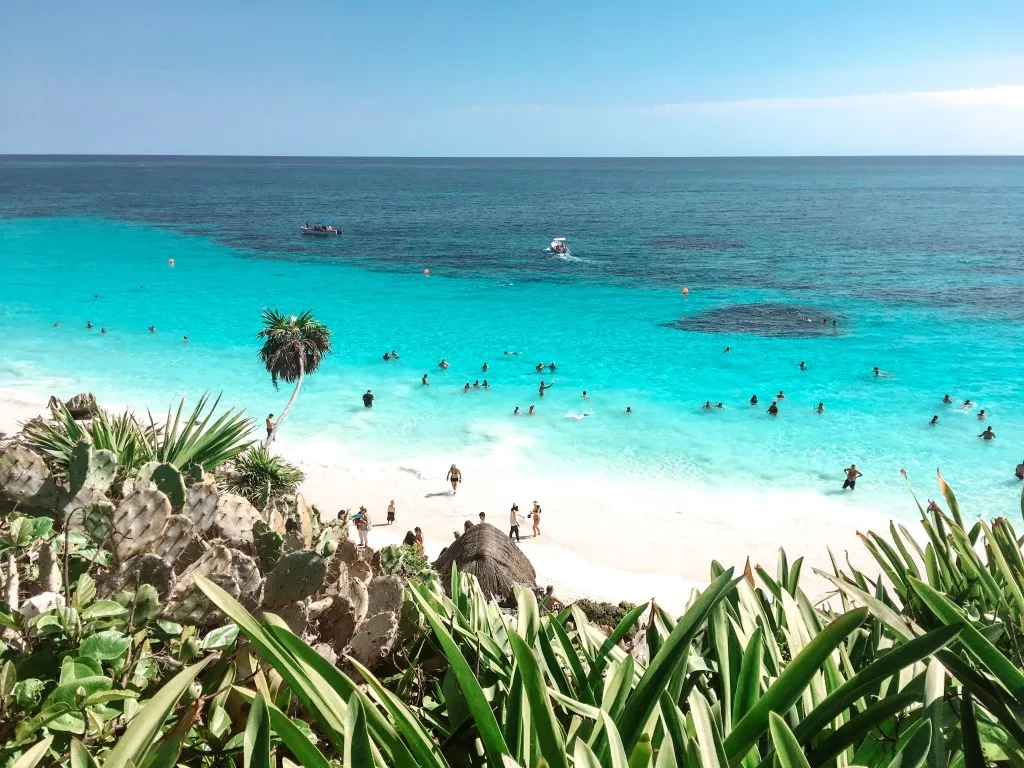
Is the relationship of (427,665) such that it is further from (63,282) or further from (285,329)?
(63,282)

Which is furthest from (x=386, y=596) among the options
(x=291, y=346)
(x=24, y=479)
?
(x=291, y=346)

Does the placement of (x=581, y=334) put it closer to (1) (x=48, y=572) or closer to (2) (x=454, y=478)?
(2) (x=454, y=478)

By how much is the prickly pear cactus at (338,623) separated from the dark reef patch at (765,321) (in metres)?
38.7

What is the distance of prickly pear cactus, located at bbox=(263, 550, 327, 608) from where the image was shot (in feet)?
11.1

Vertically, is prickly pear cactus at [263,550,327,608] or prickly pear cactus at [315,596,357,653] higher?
prickly pear cactus at [263,550,327,608]

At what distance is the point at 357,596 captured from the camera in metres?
3.53

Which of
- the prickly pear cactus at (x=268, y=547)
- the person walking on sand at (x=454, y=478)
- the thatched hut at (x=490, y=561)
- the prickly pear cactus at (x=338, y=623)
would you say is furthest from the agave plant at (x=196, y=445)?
the person walking on sand at (x=454, y=478)

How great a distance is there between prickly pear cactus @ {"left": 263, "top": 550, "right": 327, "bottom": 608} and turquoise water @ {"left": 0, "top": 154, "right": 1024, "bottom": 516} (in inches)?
751

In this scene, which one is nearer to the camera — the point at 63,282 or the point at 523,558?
the point at 523,558

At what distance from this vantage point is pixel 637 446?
25312mm

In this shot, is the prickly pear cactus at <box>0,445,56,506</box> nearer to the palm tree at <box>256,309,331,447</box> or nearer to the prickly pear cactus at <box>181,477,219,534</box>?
the prickly pear cactus at <box>181,477,219,534</box>

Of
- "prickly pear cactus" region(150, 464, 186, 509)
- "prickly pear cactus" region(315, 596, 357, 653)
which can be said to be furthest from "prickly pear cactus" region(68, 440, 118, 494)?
"prickly pear cactus" region(315, 596, 357, 653)

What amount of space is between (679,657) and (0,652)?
2.55 meters

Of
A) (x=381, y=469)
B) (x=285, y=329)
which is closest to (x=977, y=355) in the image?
(x=381, y=469)
